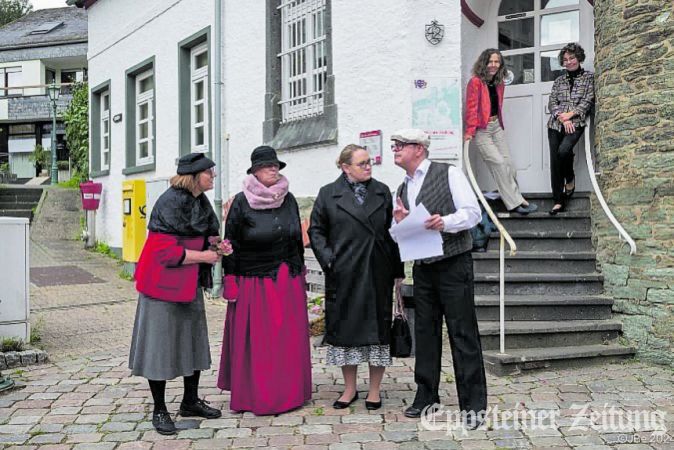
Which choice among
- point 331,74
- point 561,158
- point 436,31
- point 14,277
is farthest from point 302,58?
point 14,277

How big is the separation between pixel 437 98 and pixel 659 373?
3.39m

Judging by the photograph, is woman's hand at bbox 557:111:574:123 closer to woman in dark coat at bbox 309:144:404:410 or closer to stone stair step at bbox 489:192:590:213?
stone stair step at bbox 489:192:590:213

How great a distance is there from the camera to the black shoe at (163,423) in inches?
191

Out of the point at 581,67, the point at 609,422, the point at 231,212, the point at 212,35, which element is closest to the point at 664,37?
the point at 581,67

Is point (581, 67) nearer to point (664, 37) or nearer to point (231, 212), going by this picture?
point (664, 37)

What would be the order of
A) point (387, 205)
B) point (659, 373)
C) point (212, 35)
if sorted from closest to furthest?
point (387, 205) → point (659, 373) → point (212, 35)

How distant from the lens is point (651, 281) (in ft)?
21.6

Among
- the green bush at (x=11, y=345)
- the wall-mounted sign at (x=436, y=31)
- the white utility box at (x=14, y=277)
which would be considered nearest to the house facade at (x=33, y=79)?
the white utility box at (x=14, y=277)

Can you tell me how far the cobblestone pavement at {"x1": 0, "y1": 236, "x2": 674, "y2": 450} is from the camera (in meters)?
4.66

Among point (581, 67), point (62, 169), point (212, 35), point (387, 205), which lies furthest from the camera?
point (62, 169)

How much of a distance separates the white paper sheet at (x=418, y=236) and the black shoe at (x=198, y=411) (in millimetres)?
1709

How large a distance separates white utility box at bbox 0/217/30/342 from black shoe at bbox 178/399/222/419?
2.49 m

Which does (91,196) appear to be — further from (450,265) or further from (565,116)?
(450,265)

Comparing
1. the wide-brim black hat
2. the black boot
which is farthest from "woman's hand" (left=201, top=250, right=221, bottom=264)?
the black boot
